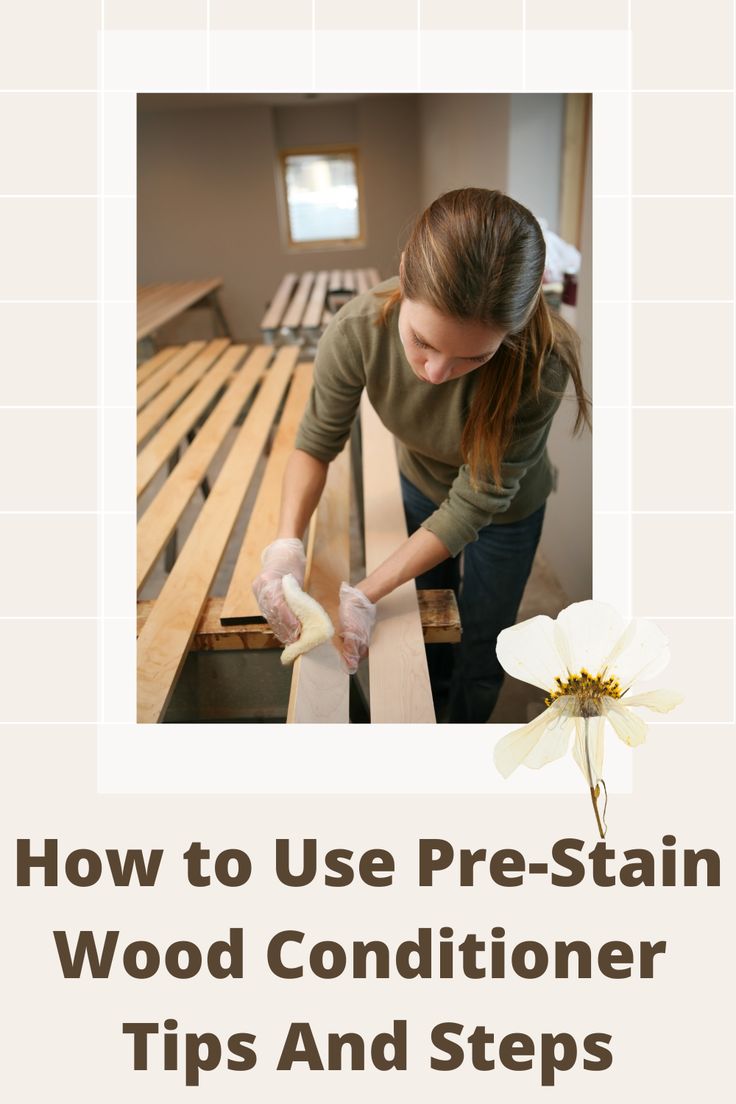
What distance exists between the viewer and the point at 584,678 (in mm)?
681

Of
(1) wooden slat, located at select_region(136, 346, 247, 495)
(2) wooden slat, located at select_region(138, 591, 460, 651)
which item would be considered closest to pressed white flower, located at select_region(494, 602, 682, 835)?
(2) wooden slat, located at select_region(138, 591, 460, 651)

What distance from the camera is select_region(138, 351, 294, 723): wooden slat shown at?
1059 millimetres

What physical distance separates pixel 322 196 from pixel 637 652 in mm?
7925

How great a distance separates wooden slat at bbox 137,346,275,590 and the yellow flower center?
0.81m

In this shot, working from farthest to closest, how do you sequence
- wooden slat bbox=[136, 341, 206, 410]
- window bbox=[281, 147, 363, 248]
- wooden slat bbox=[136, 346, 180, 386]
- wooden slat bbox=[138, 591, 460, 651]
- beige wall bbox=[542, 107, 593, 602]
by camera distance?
window bbox=[281, 147, 363, 248], wooden slat bbox=[136, 346, 180, 386], wooden slat bbox=[136, 341, 206, 410], beige wall bbox=[542, 107, 593, 602], wooden slat bbox=[138, 591, 460, 651]

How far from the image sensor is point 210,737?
783 mm

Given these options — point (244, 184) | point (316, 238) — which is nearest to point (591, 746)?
point (244, 184)

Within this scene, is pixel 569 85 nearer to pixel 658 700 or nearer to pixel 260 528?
pixel 658 700

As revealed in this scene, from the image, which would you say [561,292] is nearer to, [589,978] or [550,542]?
[550,542]

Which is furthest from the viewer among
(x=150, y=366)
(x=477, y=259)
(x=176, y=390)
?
(x=150, y=366)

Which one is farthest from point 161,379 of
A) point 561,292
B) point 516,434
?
point 516,434

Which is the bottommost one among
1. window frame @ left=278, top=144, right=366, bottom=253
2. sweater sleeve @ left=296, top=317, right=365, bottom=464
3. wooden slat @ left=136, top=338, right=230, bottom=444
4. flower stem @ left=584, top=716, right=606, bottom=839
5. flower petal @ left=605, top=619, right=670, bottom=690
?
flower stem @ left=584, top=716, right=606, bottom=839

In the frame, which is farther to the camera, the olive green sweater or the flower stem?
the olive green sweater

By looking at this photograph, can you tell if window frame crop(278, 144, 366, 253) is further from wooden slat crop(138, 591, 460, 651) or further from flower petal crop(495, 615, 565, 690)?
flower petal crop(495, 615, 565, 690)
